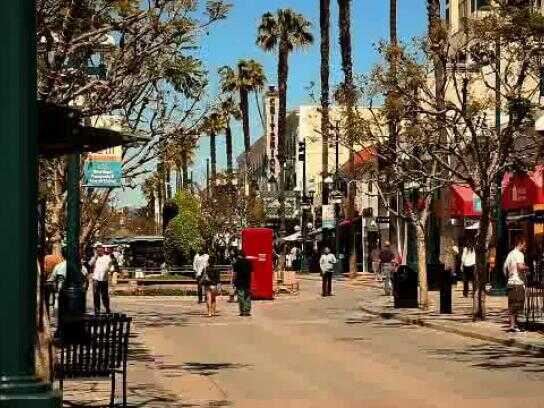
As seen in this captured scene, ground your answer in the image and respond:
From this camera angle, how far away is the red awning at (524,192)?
3825 cm

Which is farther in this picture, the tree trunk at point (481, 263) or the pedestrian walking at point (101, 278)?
the pedestrian walking at point (101, 278)

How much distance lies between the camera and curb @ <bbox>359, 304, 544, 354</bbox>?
20406 mm

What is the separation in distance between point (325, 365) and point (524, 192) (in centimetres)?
2343

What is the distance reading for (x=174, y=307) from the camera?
37.2 meters

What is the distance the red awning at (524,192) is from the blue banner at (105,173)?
1728 cm

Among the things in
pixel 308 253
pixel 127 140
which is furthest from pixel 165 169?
pixel 308 253

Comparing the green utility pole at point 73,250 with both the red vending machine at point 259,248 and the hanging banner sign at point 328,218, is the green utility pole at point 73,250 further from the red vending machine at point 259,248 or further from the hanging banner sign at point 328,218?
the hanging banner sign at point 328,218

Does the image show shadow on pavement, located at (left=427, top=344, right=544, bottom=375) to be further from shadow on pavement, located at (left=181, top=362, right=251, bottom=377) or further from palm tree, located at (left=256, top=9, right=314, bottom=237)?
palm tree, located at (left=256, top=9, right=314, bottom=237)

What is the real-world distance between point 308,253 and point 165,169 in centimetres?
5332

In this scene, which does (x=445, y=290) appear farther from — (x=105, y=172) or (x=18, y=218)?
(x=18, y=218)

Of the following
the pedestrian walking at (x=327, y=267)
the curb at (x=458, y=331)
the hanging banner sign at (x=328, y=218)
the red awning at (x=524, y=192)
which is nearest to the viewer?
the curb at (x=458, y=331)

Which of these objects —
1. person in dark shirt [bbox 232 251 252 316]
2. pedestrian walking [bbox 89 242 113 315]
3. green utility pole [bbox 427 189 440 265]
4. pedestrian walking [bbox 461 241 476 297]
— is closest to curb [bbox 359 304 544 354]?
person in dark shirt [bbox 232 251 252 316]

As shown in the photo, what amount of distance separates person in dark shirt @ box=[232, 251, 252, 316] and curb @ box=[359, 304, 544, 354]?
3.56 metres

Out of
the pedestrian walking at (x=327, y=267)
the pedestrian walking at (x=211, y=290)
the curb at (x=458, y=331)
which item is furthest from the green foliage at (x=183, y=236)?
the curb at (x=458, y=331)
